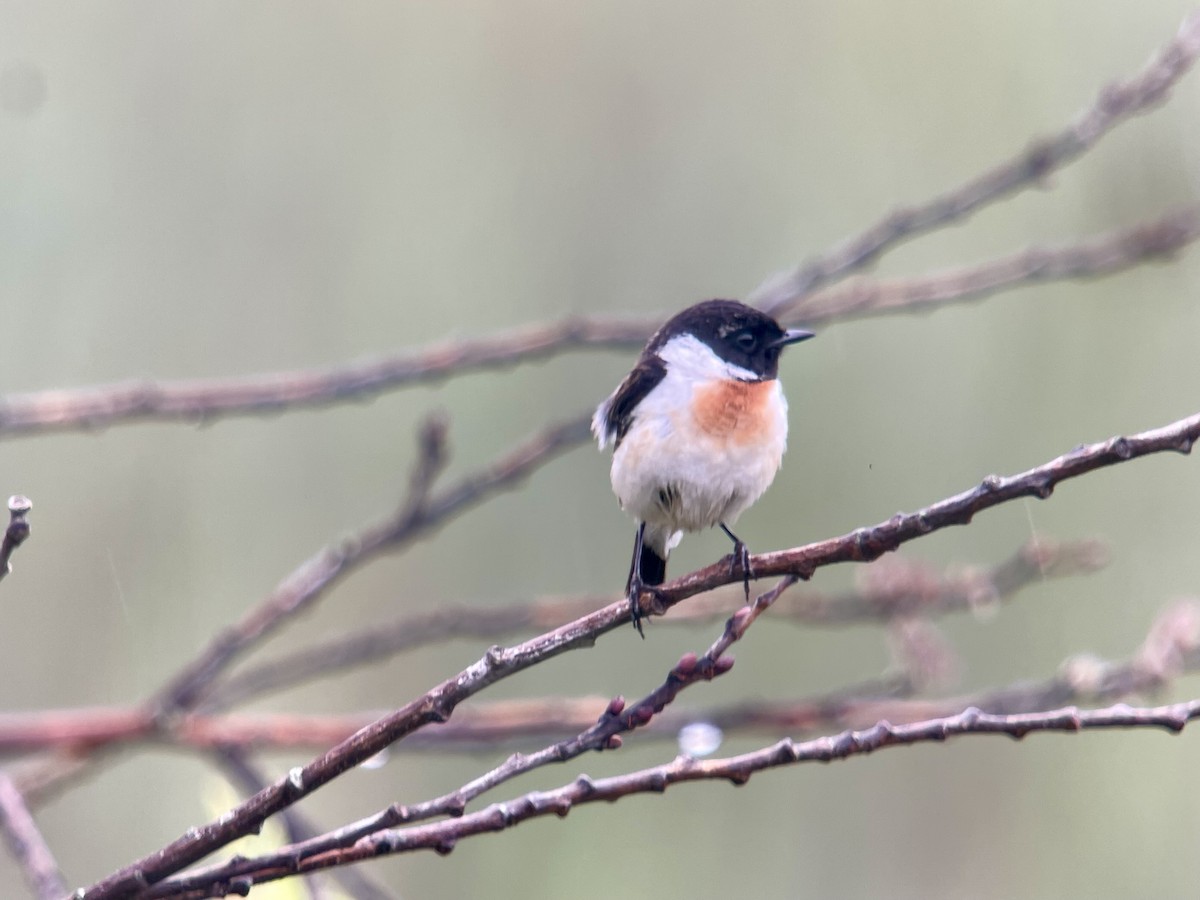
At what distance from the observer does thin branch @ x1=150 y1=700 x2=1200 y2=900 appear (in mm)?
1235

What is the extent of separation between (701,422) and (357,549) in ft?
2.34

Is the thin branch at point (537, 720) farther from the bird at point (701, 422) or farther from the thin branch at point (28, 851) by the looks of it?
the thin branch at point (28, 851)

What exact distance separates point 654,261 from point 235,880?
378 cm

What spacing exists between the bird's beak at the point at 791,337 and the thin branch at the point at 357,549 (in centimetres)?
48

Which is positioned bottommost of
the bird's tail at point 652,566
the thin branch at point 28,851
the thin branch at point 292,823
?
the thin branch at point 292,823

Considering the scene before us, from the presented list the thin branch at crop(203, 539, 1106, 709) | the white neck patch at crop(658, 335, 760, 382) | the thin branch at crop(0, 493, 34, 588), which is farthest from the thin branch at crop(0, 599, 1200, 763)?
the thin branch at crop(0, 493, 34, 588)

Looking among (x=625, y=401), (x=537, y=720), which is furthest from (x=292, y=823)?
(x=625, y=401)

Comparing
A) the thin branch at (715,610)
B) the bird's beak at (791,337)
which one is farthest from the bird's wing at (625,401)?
the thin branch at (715,610)

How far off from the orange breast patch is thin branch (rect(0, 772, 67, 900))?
1370 mm

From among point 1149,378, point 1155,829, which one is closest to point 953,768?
point 1155,829

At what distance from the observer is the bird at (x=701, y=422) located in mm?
2498

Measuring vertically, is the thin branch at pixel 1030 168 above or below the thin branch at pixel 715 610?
above

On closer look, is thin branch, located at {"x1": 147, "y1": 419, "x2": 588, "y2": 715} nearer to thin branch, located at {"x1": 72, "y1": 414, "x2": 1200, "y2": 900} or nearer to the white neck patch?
the white neck patch

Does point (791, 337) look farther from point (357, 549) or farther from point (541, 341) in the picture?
point (357, 549)
